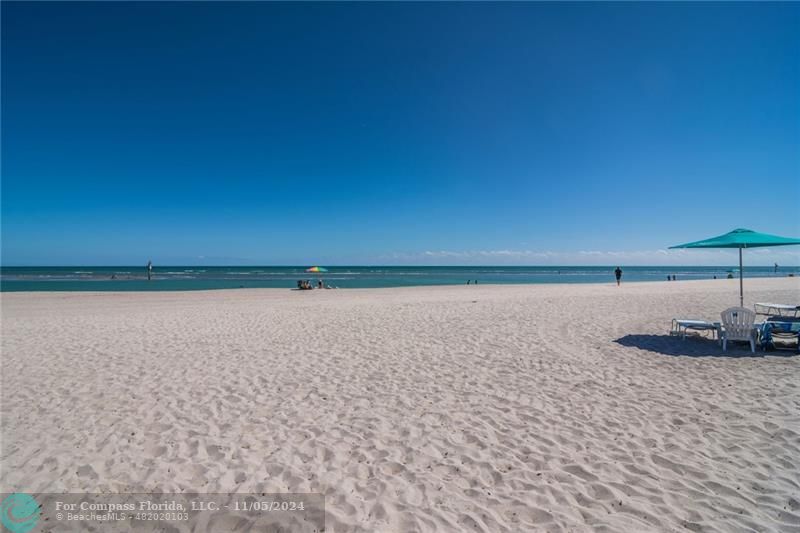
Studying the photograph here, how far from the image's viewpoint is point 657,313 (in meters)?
12.3

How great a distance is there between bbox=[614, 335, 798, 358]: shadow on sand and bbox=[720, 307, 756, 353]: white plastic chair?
8.0 inches

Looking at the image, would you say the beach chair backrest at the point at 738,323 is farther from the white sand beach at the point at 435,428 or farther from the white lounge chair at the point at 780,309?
the white lounge chair at the point at 780,309

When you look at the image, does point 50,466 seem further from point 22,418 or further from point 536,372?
point 536,372

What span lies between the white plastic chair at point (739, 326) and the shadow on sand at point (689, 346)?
0.20 metres

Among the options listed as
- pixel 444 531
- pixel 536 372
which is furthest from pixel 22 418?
pixel 536 372

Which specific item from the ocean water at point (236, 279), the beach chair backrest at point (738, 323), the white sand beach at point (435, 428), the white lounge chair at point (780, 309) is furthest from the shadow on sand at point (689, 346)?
the ocean water at point (236, 279)

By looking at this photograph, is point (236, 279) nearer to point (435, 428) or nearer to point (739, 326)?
point (435, 428)

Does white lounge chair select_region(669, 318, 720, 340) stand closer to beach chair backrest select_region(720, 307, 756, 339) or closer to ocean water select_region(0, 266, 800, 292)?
beach chair backrest select_region(720, 307, 756, 339)

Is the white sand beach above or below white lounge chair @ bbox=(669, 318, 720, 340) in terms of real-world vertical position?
below

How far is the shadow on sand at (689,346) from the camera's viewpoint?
7.36 metres

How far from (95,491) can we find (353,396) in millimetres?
2931

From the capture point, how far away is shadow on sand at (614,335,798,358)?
7.36 m

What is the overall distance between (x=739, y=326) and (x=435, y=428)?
7.53m

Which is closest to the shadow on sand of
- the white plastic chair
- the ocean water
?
the white plastic chair
